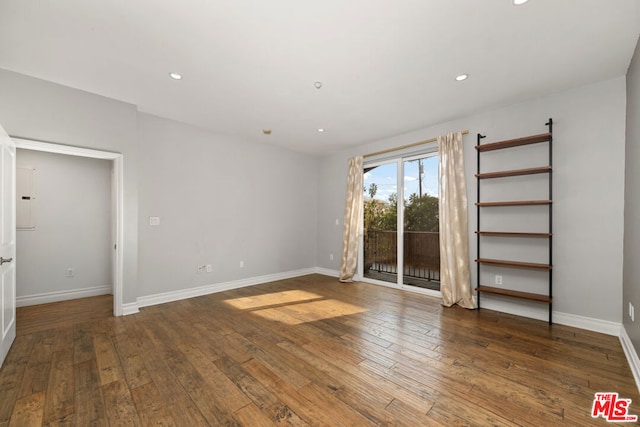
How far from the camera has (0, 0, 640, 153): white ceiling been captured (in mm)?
1970

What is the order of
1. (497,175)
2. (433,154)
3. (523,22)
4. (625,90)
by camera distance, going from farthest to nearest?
(433,154) < (497,175) < (625,90) < (523,22)

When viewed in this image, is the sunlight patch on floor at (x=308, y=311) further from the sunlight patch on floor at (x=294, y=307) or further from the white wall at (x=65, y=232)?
the white wall at (x=65, y=232)

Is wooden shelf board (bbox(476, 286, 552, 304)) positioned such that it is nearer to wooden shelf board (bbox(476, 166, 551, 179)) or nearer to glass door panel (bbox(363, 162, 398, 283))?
wooden shelf board (bbox(476, 166, 551, 179))

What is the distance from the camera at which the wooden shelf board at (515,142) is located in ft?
10.6

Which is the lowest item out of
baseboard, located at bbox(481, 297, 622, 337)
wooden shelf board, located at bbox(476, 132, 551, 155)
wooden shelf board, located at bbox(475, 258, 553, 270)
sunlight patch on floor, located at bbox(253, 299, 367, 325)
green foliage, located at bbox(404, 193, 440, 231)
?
sunlight patch on floor, located at bbox(253, 299, 367, 325)

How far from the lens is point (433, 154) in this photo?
4.50 m

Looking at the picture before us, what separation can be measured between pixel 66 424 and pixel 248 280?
345 cm

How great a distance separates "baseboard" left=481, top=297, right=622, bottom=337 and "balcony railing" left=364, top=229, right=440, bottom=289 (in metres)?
0.96

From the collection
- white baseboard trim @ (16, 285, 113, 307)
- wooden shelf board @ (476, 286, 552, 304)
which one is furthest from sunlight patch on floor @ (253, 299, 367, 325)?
white baseboard trim @ (16, 285, 113, 307)

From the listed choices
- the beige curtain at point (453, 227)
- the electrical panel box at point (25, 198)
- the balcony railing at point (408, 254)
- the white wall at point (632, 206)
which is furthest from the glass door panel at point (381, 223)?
the electrical panel box at point (25, 198)

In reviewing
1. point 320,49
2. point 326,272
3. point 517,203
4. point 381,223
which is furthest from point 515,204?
point 326,272

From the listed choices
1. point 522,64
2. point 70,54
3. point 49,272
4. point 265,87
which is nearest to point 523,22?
point 522,64

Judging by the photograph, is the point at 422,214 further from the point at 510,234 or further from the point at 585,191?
the point at 585,191

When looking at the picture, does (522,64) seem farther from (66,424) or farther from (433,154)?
(66,424)
